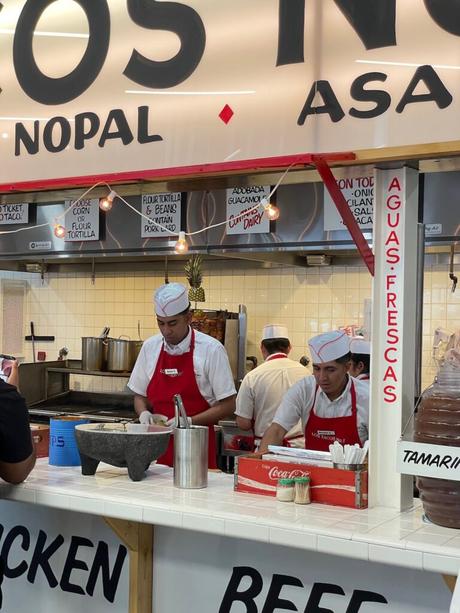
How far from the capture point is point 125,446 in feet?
11.1

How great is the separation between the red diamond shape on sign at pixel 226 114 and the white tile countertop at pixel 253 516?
1.45 meters

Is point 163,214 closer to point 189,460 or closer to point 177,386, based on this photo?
point 177,386

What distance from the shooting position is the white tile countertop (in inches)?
102

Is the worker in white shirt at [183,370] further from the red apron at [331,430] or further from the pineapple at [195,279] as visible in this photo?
the pineapple at [195,279]

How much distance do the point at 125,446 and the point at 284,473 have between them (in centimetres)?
66

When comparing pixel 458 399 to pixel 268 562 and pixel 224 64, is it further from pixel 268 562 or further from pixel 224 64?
pixel 224 64

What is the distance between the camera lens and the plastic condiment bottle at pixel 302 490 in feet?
10.0

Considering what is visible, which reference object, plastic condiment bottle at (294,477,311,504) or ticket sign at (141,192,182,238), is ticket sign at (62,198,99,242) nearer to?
ticket sign at (141,192,182,238)

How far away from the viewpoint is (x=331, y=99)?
3.08 meters

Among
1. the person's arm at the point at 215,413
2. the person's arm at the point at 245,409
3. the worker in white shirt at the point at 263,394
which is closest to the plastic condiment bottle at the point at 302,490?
the person's arm at the point at 215,413

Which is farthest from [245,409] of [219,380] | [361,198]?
[361,198]

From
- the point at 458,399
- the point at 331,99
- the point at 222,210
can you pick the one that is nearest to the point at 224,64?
the point at 331,99

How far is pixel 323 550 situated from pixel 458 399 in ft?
2.19

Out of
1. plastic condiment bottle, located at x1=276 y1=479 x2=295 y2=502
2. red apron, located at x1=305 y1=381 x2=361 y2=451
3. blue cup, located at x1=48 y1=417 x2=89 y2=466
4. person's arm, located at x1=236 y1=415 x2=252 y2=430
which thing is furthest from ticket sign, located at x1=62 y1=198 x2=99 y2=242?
plastic condiment bottle, located at x1=276 y1=479 x2=295 y2=502
